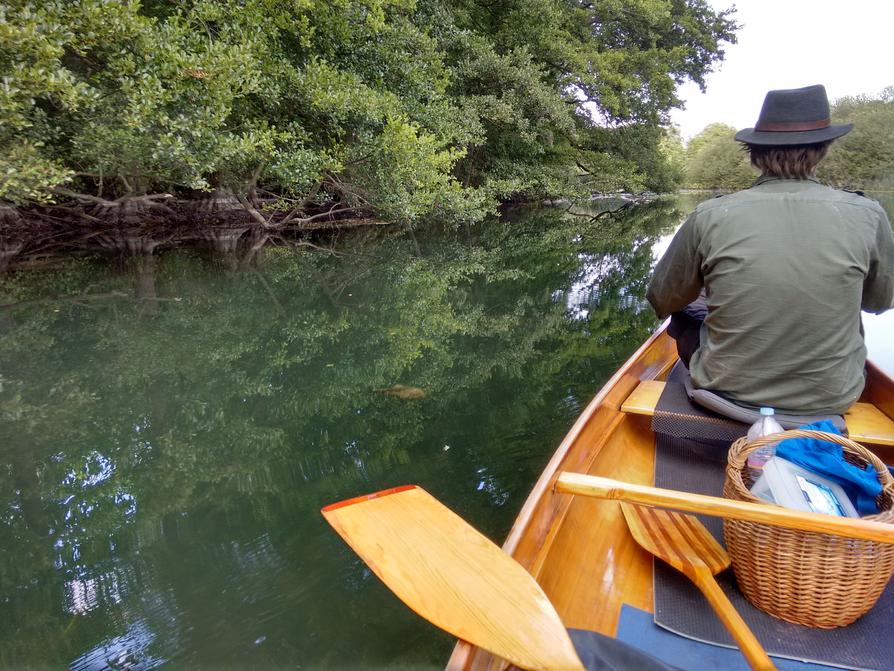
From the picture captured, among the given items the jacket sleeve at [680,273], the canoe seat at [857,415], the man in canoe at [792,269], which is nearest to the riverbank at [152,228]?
the canoe seat at [857,415]

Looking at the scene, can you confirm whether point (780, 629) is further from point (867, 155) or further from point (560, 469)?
point (867, 155)

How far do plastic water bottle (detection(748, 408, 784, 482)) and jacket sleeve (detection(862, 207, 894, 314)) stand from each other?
0.59 m

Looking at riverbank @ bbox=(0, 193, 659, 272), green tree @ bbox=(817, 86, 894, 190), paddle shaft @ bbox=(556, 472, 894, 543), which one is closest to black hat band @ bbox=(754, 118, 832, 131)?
paddle shaft @ bbox=(556, 472, 894, 543)

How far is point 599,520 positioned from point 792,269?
3.53ft

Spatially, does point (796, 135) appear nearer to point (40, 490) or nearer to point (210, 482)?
point (210, 482)

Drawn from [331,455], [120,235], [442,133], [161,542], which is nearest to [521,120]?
[442,133]

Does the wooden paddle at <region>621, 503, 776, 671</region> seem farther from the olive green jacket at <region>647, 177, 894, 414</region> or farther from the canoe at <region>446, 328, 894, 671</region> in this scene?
the olive green jacket at <region>647, 177, 894, 414</region>

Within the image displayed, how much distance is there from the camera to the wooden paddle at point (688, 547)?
1350 millimetres

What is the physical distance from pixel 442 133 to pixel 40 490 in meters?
10.9

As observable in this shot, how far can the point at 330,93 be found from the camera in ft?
29.2

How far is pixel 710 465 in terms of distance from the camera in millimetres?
2203

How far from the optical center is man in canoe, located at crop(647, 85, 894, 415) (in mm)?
1722

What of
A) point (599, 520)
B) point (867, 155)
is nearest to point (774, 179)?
point (599, 520)

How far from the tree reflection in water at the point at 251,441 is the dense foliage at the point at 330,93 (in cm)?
240
